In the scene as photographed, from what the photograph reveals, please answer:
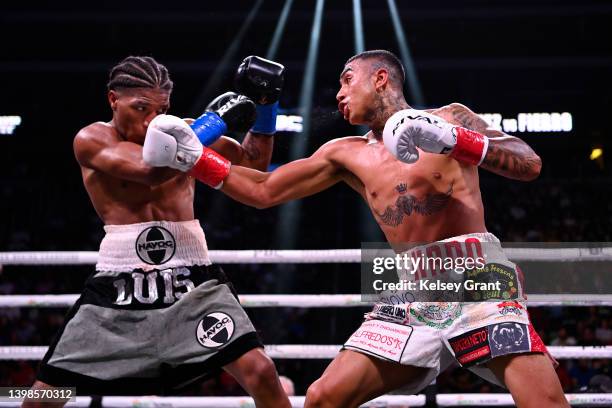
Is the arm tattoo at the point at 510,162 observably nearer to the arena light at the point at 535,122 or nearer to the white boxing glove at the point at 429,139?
the white boxing glove at the point at 429,139

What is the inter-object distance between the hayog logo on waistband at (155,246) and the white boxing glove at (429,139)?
83 centimetres

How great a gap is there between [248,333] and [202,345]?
156 mm

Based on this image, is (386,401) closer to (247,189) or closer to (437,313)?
(437,313)

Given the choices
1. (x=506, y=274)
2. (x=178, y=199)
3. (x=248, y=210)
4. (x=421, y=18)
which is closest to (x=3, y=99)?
(x=248, y=210)

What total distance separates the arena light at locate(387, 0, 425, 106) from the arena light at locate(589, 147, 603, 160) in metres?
2.78

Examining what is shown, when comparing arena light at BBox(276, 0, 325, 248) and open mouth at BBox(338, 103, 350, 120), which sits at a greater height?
arena light at BBox(276, 0, 325, 248)

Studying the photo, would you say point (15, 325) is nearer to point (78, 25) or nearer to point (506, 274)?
point (78, 25)

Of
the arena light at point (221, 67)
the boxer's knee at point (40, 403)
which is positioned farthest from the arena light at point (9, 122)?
the boxer's knee at point (40, 403)

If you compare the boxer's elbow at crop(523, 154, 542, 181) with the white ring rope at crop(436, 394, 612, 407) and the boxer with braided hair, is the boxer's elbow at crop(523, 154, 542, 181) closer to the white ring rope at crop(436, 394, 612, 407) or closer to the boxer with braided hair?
the boxer with braided hair

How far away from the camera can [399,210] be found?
2.53m

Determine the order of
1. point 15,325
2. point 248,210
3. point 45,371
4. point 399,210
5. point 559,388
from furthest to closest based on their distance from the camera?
point 248,210
point 15,325
point 399,210
point 45,371
point 559,388

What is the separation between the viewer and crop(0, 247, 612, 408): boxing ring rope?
10.4 feet

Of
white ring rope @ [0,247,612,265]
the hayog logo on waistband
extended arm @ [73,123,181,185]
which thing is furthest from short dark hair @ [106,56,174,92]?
white ring rope @ [0,247,612,265]

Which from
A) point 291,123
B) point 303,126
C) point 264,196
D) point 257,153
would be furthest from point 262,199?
point 291,123
